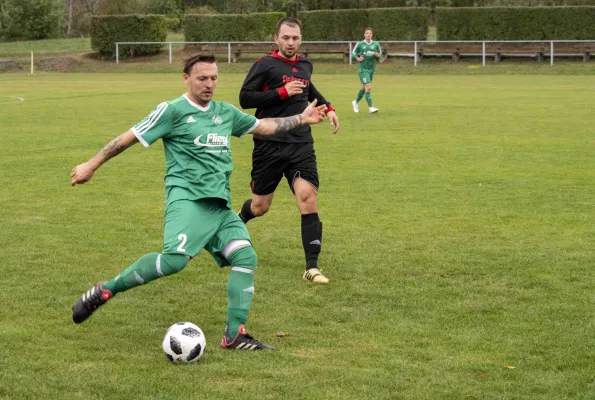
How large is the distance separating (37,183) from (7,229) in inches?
132

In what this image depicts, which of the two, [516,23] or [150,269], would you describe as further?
[516,23]

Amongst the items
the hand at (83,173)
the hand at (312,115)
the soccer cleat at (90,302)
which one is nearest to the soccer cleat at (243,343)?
the soccer cleat at (90,302)

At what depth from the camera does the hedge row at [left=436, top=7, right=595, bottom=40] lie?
49531mm

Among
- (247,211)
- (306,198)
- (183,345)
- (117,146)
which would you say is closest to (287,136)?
(306,198)

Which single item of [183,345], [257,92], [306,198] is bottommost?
[183,345]

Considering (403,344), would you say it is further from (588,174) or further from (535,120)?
(535,120)

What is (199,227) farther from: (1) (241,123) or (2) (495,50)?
(2) (495,50)

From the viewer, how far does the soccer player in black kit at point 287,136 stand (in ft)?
28.0

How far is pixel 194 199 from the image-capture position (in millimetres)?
6242

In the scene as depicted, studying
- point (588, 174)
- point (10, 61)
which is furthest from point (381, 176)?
point (10, 61)

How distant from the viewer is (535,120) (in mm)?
22219

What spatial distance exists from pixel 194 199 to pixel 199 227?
20 centimetres

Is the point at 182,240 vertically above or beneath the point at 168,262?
above

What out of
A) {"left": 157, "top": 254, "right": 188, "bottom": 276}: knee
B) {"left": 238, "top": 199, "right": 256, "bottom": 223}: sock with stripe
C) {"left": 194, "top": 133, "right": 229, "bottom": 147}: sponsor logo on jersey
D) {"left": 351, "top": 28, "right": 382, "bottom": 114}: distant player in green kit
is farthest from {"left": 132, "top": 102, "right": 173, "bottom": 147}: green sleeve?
{"left": 351, "top": 28, "right": 382, "bottom": 114}: distant player in green kit
